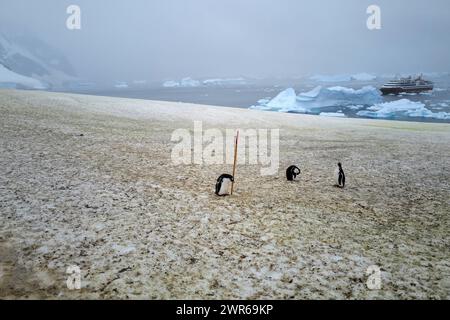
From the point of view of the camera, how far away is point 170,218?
657cm

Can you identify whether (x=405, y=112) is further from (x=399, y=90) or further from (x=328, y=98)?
Result: (x=399, y=90)

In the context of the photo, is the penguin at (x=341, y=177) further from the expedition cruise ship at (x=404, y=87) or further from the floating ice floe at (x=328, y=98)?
the expedition cruise ship at (x=404, y=87)

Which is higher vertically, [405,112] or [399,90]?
[399,90]

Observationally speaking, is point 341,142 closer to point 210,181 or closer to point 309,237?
point 210,181

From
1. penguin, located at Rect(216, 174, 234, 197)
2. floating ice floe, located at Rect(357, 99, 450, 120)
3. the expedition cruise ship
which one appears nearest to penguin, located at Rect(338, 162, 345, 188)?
penguin, located at Rect(216, 174, 234, 197)

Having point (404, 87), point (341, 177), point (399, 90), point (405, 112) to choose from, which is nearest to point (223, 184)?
point (341, 177)

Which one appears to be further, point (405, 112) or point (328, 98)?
point (328, 98)

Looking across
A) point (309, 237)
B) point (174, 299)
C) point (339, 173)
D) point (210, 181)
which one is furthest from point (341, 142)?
point (174, 299)

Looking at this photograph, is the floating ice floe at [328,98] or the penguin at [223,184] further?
the floating ice floe at [328,98]

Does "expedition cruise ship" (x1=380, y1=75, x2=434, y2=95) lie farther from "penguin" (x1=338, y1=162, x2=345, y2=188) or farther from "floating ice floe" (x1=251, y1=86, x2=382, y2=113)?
"penguin" (x1=338, y1=162, x2=345, y2=188)

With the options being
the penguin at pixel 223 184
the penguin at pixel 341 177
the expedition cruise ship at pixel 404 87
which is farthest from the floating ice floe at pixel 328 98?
the penguin at pixel 223 184

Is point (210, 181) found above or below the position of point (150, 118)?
A: below
